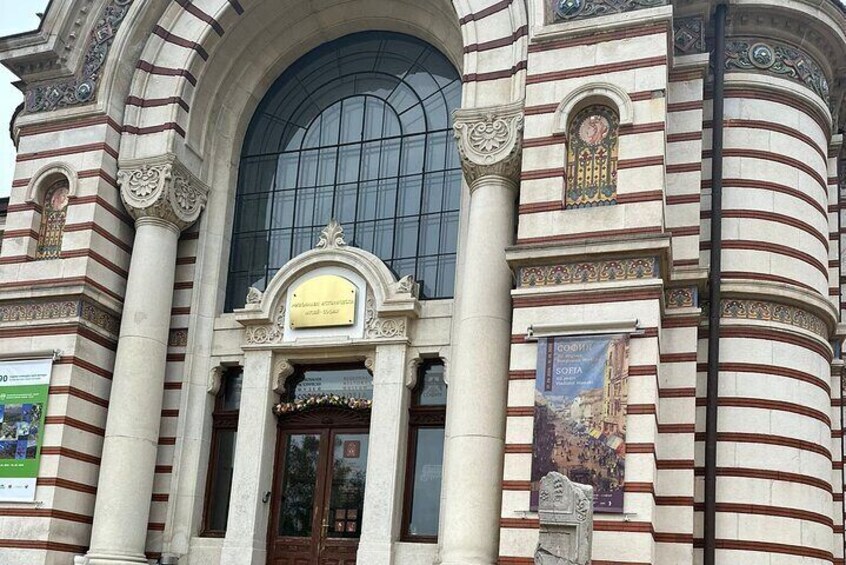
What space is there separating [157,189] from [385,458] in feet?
20.4

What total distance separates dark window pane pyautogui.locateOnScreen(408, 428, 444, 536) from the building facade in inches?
1.8

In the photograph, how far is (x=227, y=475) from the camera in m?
20.3

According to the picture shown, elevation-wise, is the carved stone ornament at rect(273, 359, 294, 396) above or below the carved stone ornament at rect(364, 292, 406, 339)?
below

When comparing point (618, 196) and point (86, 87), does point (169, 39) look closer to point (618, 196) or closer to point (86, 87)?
point (86, 87)

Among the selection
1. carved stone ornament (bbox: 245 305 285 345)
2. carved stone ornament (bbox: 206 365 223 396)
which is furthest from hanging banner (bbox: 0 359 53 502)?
carved stone ornament (bbox: 245 305 285 345)

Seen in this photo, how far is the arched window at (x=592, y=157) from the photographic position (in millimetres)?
17031

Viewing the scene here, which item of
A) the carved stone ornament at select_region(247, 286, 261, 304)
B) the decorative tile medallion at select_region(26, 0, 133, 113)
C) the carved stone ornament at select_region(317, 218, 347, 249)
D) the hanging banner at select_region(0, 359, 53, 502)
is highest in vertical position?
the decorative tile medallion at select_region(26, 0, 133, 113)

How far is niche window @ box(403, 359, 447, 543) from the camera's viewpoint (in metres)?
18.6

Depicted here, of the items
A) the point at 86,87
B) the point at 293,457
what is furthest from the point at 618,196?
the point at 86,87

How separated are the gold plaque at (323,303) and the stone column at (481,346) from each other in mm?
1970

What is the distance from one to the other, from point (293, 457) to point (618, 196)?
23.8 feet

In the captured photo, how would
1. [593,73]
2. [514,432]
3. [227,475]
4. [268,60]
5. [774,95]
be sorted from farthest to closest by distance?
[268,60] < [227,475] < [774,95] < [593,73] < [514,432]

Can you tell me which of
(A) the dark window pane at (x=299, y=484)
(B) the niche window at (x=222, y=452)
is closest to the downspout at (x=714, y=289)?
(A) the dark window pane at (x=299, y=484)

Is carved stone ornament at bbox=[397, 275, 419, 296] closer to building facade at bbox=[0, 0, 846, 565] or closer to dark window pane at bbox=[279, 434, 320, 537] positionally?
building facade at bbox=[0, 0, 846, 565]
